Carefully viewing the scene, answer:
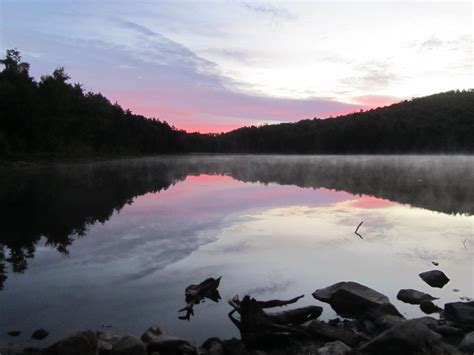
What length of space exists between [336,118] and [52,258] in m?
171

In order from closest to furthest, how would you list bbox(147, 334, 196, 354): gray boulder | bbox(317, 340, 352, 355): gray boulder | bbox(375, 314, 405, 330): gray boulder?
bbox(317, 340, 352, 355): gray boulder
bbox(147, 334, 196, 354): gray boulder
bbox(375, 314, 405, 330): gray boulder

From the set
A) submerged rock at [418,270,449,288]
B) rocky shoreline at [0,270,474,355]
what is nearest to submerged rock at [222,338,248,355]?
rocky shoreline at [0,270,474,355]

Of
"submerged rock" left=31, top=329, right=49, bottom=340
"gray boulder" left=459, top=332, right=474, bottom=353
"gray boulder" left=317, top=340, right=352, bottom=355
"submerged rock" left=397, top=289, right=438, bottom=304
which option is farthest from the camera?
"submerged rock" left=397, top=289, right=438, bottom=304

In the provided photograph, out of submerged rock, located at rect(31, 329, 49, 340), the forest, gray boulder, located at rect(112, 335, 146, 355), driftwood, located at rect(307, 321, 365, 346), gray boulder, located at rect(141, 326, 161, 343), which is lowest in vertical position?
submerged rock, located at rect(31, 329, 49, 340)

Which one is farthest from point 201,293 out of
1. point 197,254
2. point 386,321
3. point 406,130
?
point 406,130

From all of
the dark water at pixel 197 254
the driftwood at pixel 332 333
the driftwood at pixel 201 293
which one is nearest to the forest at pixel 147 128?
the dark water at pixel 197 254

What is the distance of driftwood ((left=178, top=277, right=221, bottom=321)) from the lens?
1002 centimetres

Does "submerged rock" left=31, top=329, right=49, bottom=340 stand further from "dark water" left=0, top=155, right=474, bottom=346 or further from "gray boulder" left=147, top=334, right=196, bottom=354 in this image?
"gray boulder" left=147, top=334, right=196, bottom=354

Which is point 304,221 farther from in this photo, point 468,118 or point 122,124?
point 468,118

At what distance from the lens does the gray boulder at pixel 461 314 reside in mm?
8430

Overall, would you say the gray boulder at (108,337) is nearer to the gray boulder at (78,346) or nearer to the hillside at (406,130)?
the gray boulder at (78,346)

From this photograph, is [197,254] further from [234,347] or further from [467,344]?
[467,344]

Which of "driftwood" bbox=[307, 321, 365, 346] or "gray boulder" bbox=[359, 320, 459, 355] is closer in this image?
"gray boulder" bbox=[359, 320, 459, 355]


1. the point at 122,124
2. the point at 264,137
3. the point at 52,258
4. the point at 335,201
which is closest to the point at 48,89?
the point at 122,124
